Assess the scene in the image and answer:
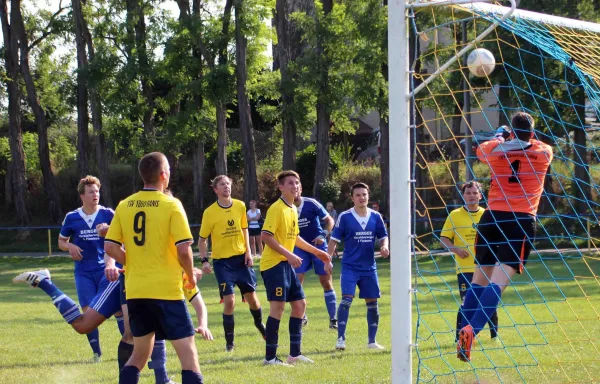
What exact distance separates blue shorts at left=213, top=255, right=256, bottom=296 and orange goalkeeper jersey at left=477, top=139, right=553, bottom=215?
331 centimetres

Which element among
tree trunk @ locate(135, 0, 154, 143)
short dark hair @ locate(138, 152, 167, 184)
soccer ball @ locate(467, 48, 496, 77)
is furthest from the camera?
tree trunk @ locate(135, 0, 154, 143)

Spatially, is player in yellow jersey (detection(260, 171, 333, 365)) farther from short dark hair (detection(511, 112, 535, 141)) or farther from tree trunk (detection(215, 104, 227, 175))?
tree trunk (detection(215, 104, 227, 175))

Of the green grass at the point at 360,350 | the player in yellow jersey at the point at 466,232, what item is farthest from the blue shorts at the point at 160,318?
the player in yellow jersey at the point at 466,232

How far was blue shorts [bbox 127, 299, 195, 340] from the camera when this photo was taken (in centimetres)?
495

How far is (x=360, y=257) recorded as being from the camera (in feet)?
27.3

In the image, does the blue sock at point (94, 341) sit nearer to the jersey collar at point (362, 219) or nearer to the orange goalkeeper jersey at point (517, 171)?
the jersey collar at point (362, 219)

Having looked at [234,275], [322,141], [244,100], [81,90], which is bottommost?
[234,275]

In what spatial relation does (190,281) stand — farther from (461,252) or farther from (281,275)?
(461,252)

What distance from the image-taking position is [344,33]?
84.7ft

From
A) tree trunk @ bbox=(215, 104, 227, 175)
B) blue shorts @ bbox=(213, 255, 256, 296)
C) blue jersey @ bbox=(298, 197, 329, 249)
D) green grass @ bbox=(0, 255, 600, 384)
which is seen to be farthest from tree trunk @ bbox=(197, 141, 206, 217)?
blue shorts @ bbox=(213, 255, 256, 296)

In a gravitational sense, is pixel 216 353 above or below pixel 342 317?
below

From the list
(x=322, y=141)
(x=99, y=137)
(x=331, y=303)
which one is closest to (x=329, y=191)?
(x=322, y=141)

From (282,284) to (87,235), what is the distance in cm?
226

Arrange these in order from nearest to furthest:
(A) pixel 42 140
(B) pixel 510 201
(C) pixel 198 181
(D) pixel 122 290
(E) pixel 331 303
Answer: (B) pixel 510 201 → (D) pixel 122 290 → (E) pixel 331 303 → (C) pixel 198 181 → (A) pixel 42 140
